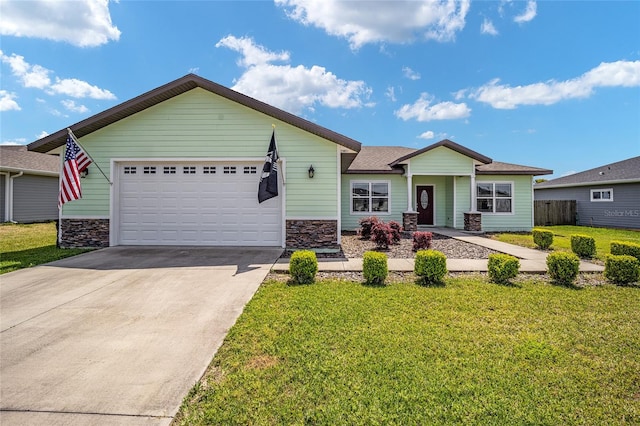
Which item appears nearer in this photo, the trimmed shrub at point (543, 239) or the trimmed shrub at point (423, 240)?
the trimmed shrub at point (423, 240)

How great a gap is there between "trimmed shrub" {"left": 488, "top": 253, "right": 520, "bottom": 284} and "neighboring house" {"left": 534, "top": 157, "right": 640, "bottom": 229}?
16.6m

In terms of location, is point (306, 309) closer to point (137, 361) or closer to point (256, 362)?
point (256, 362)

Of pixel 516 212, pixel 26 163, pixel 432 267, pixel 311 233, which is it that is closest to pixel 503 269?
pixel 432 267

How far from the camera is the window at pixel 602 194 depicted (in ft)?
59.0

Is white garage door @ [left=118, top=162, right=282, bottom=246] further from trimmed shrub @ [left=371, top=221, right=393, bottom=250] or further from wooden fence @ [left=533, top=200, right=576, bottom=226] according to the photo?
wooden fence @ [left=533, top=200, right=576, bottom=226]

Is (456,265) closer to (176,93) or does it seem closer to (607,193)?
(176,93)

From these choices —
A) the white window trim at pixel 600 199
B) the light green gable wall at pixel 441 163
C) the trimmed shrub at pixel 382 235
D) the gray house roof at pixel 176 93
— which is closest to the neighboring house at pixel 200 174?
the gray house roof at pixel 176 93

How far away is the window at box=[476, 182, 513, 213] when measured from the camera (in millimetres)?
15211

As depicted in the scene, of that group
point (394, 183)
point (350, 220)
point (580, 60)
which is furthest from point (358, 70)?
point (580, 60)

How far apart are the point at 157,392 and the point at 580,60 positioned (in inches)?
771

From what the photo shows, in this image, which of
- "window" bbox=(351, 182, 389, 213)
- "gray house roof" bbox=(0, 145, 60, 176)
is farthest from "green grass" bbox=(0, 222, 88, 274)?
"window" bbox=(351, 182, 389, 213)

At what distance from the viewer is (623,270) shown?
5953mm

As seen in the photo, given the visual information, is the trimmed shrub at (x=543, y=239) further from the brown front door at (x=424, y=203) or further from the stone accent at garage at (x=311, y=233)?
the stone accent at garage at (x=311, y=233)

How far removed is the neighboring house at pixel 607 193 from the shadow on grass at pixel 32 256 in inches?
1006
